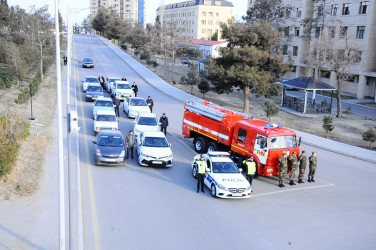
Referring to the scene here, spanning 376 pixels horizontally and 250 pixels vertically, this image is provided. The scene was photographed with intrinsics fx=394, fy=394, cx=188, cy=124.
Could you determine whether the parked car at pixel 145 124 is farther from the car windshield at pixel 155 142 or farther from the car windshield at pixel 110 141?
the car windshield at pixel 110 141

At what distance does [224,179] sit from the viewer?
14.5m

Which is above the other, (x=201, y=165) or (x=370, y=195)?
(x=201, y=165)

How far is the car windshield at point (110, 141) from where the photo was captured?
1758cm

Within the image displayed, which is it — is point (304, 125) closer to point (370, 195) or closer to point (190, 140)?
point (190, 140)

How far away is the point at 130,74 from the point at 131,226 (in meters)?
39.9

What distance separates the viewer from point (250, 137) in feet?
55.0

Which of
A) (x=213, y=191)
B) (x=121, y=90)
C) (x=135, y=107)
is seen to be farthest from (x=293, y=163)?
(x=121, y=90)

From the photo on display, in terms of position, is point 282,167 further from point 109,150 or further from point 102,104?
point 102,104

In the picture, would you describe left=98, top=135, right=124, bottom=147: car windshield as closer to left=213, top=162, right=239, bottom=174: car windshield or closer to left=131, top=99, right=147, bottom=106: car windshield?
left=213, top=162, right=239, bottom=174: car windshield

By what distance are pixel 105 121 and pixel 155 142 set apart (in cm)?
502

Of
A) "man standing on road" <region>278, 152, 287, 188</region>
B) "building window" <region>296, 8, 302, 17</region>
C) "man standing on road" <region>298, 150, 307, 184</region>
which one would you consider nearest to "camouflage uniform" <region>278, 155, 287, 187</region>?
"man standing on road" <region>278, 152, 287, 188</region>

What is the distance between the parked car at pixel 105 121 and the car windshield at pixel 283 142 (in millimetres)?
9198

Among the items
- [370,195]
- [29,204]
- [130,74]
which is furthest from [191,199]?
[130,74]

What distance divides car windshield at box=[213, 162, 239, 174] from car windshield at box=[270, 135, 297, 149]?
1945mm
